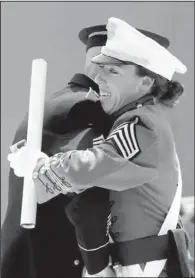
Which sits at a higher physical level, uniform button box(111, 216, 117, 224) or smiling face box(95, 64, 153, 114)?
smiling face box(95, 64, 153, 114)

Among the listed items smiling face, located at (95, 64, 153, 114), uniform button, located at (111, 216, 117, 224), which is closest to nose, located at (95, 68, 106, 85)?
smiling face, located at (95, 64, 153, 114)

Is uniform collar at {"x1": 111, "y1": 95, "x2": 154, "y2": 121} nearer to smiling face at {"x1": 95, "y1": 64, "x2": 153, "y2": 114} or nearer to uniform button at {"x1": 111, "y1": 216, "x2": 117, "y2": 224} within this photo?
smiling face at {"x1": 95, "y1": 64, "x2": 153, "y2": 114}

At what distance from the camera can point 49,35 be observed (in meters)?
0.78

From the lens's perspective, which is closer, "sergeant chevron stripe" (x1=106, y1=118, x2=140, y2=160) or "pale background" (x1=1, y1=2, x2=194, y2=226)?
"sergeant chevron stripe" (x1=106, y1=118, x2=140, y2=160)

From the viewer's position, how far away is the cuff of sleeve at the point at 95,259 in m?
0.62

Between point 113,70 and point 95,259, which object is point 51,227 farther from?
point 113,70

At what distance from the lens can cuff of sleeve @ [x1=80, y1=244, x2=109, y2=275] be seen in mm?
625

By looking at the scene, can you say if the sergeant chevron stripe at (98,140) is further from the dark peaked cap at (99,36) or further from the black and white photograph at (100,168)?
the dark peaked cap at (99,36)

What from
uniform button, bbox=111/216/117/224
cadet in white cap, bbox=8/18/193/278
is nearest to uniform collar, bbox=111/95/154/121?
cadet in white cap, bbox=8/18/193/278

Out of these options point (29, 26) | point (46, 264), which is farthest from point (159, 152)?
point (29, 26)

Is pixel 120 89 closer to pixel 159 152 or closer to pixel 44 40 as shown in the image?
pixel 159 152

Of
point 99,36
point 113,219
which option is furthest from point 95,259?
point 99,36

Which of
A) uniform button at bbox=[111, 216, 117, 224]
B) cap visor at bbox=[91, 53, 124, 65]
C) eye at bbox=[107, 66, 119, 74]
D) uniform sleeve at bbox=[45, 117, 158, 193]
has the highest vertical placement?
cap visor at bbox=[91, 53, 124, 65]

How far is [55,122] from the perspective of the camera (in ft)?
2.15
